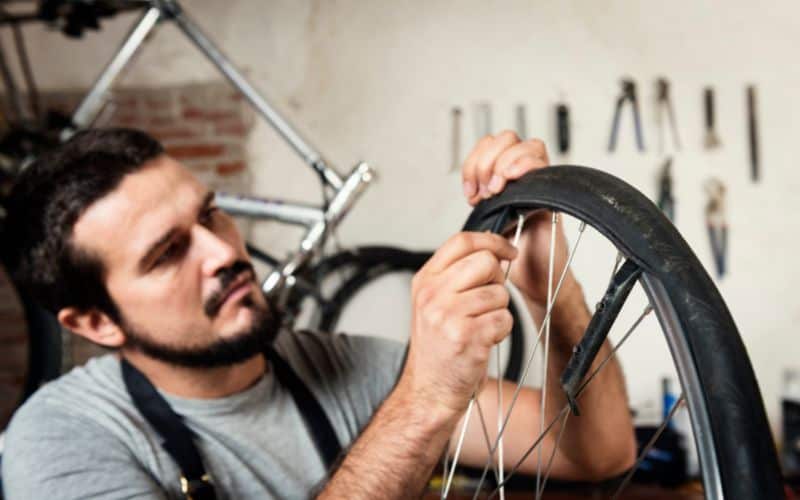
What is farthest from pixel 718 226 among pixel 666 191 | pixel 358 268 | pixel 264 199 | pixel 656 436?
pixel 656 436

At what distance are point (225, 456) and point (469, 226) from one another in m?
0.46

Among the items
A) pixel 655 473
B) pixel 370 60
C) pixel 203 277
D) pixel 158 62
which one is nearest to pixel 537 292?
pixel 203 277

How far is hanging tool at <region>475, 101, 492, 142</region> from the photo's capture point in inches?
83.8

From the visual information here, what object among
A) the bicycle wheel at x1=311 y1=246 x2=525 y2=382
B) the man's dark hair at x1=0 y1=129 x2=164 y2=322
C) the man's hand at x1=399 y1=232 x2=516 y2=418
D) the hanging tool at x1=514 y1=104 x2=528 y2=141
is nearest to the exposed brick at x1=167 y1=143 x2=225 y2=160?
the bicycle wheel at x1=311 y1=246 x2=525 y2=382

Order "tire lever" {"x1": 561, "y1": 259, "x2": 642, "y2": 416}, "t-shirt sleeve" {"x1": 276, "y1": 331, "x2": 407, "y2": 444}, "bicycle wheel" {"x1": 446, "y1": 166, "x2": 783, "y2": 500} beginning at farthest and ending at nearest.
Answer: "t-shirt sleeve" {"x1": 276, "y1": 331, "x2": 407, "y2": 444} → "tire lever" {"x1": 561, "y1": 259, "x2": 642, "y2": 416} → "bicycle wheel" {"x1": 446, "y1": 166, "x2": 783, "y2": 500}

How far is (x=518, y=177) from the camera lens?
695mm

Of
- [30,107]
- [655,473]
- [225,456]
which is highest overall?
[30,107]

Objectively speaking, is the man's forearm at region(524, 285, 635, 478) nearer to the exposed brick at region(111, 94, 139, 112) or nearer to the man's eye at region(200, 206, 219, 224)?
the man's eye at region(200, 206, 219, 224)

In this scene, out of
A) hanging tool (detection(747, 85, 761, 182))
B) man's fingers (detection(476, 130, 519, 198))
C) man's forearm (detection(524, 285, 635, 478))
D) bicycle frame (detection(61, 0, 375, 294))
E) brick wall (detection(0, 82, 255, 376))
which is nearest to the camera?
man's fingers (detection(476, 130, 519, 198))

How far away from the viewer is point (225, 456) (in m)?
0.96

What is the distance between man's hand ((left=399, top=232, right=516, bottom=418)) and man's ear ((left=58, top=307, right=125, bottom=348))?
1.82ft

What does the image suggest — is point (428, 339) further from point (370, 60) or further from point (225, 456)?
point (370, 60)

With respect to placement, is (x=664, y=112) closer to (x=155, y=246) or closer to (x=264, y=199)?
(x=264, y=199)

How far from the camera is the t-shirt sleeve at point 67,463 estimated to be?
84cm
